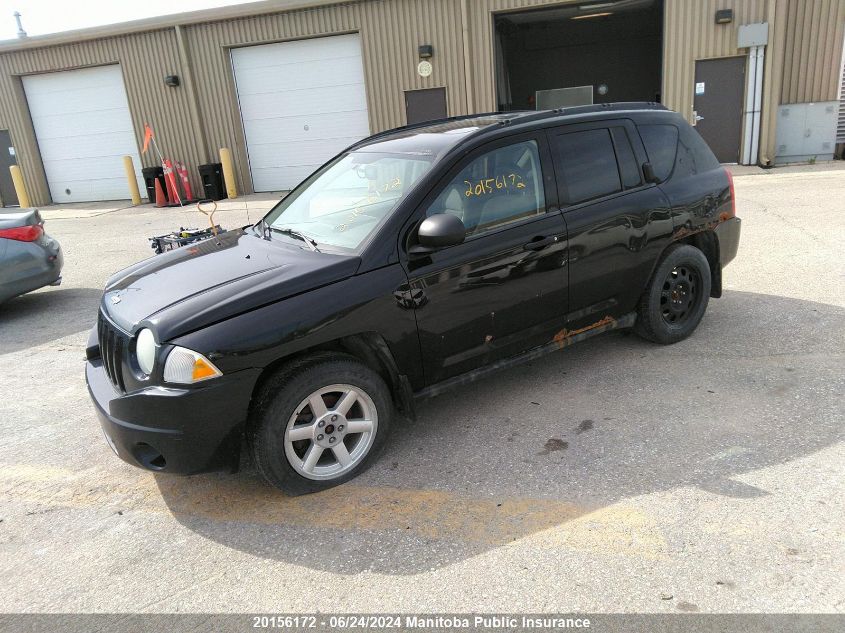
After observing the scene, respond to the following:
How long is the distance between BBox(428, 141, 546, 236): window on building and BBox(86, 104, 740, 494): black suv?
1 cm

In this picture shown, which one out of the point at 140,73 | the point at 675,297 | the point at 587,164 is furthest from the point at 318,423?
the point at 140,73

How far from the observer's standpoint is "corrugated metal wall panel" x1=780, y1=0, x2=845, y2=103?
529 inches

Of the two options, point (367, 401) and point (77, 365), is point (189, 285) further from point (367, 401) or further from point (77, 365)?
point (77, 365)

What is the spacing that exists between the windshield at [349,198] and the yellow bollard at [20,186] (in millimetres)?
17310

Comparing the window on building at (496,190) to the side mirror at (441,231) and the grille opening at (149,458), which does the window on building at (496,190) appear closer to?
the side mirror at (441,231)

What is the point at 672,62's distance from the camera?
14.0 m

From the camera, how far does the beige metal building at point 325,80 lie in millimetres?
13777

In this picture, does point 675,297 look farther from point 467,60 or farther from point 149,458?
point 467,60

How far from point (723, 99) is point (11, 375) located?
1434cm

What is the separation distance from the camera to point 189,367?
2928 millimetres

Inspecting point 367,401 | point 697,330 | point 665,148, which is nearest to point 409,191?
point 367,401

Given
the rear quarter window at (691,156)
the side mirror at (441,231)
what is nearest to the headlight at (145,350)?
the side mirror at (441,231)

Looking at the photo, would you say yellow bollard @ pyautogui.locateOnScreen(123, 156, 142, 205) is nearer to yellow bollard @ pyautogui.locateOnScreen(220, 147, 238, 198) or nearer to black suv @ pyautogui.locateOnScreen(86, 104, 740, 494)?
yellow bollard @ pyautogui.locateOnScreen(220, 147, 238, 198)

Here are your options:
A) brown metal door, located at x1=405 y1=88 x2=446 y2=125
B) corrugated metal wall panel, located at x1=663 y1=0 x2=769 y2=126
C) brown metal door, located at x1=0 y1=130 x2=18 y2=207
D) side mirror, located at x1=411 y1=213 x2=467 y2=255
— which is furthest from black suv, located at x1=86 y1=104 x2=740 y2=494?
brown metal door, located at x1=0 y1=130 x2=18 y2=207
